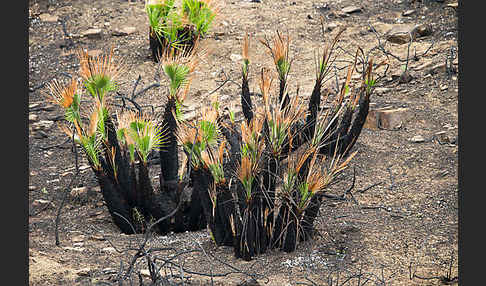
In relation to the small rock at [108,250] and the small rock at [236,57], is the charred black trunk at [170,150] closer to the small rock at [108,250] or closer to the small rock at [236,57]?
the small rock at [108,250]

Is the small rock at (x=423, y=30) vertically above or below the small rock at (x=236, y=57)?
above

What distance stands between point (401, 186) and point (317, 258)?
3.62 ft

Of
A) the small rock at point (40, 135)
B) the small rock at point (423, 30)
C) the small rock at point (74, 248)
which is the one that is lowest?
the small rock at point (74, 248)

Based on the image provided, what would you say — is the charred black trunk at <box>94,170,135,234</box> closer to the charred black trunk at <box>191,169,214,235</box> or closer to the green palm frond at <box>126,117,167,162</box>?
the green palm frond at <box>126,117,167,162</box>

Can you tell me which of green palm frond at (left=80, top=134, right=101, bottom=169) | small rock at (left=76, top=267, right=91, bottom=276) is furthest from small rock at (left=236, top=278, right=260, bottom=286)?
green palm frond at (left=80, top=134, right=101, bottom=169)

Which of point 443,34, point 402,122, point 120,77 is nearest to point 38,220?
point 120,77

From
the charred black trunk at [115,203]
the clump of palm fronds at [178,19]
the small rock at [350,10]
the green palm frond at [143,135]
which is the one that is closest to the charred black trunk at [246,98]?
the green palm frond at [143,135]

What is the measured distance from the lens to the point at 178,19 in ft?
20.6

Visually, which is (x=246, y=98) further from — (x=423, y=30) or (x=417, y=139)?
(x=423, y=30)

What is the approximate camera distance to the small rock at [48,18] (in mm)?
7648

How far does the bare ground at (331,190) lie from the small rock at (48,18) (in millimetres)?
63

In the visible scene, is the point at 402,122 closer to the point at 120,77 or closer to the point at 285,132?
the point at 285,132

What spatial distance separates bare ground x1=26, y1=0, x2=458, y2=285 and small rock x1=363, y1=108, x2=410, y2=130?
6 cm

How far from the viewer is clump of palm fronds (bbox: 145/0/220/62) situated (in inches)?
247
